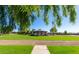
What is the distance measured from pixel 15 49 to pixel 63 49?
920 mm

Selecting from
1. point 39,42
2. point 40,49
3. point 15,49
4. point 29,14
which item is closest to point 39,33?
A: point 39,42

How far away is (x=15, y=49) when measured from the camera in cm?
500

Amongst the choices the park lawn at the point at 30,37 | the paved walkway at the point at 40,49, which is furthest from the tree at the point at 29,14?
the paved walkway at the point at 40,49

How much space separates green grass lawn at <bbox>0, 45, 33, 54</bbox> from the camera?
16.2ft

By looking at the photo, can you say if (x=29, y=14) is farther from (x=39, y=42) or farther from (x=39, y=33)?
(x=39, y=42)

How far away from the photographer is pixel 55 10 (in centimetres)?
500

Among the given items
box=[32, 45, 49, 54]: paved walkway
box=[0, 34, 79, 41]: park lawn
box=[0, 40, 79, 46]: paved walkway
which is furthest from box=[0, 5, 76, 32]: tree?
box=[32, 45, 49, 54]: paved walkway

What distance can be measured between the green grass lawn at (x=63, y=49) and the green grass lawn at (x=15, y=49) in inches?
16.1

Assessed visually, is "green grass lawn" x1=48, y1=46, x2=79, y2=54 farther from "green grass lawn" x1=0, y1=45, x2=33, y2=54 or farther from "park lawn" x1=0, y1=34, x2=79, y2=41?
"green grass lawn" x1=0, y1=45, x2=33, y2=54

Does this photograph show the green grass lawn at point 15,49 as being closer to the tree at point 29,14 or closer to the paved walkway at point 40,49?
the paved walkway at point 40,49

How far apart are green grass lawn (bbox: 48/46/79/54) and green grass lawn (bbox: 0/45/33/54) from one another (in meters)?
0.41

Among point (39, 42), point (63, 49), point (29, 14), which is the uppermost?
point (29, 14)

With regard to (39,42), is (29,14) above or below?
above
